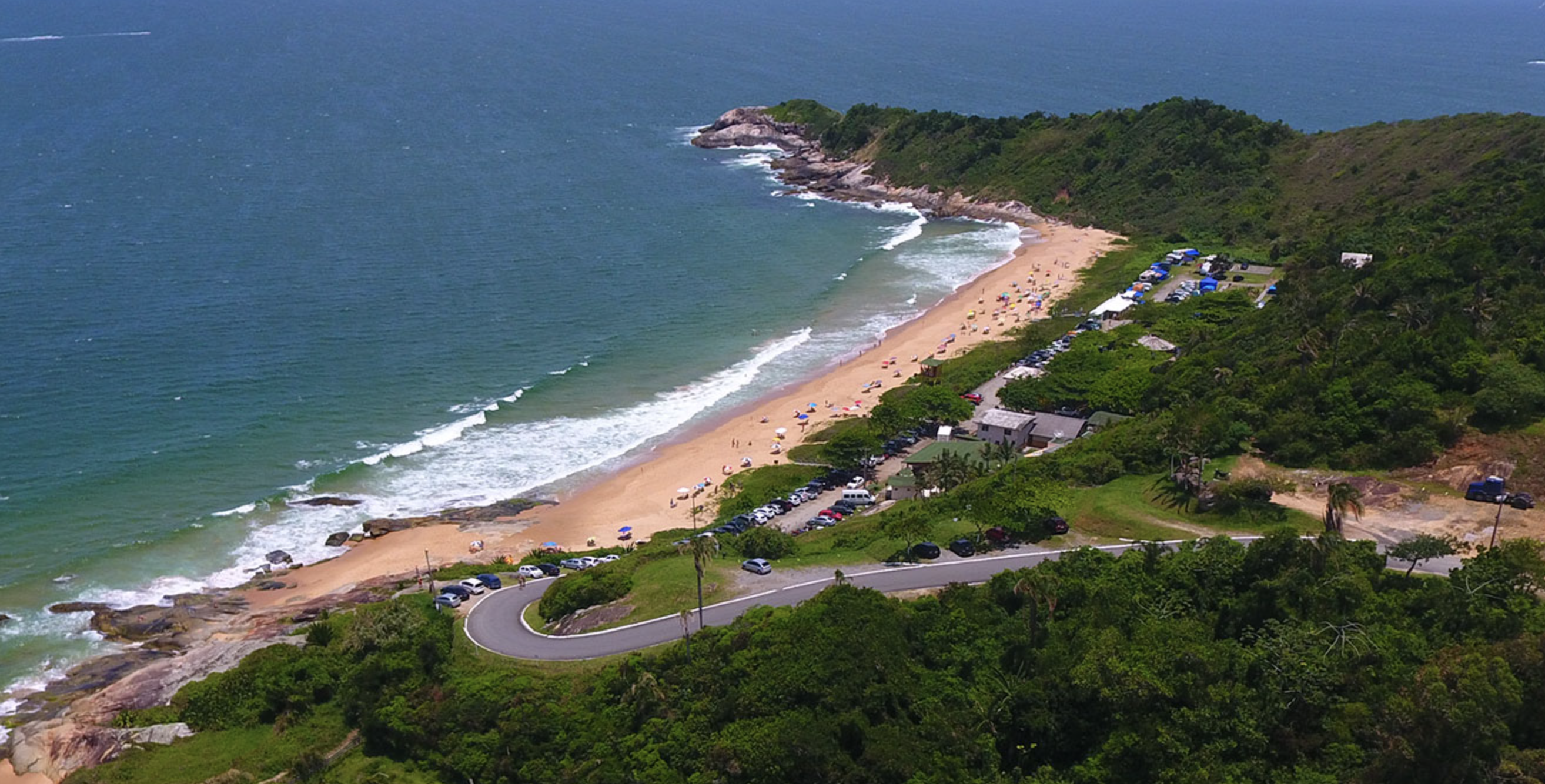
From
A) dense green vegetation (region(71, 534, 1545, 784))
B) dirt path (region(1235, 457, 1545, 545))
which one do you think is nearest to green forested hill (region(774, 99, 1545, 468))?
dirt path (region(1235, 457, 1545, 545))

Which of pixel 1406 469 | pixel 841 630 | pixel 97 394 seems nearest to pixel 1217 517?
pixel 1406 469

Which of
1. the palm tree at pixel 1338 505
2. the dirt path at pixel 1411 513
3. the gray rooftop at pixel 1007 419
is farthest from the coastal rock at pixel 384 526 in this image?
the palm tree at pixel 1338 505

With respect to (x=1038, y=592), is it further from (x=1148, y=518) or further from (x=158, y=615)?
(x=158, y=615)

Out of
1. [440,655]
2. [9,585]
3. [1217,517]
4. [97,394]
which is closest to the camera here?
[440,655]

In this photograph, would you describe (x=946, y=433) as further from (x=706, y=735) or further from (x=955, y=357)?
(x=706, y=735)

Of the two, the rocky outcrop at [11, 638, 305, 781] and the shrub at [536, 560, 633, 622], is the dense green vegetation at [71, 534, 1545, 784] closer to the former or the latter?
the rocky outcrop at [11, 638, 305, 781]

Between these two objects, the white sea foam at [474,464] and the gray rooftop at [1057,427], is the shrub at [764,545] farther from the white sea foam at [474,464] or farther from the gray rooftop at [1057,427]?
the white sea foam at [474,464]

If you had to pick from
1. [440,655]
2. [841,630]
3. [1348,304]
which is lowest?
[440,655]
